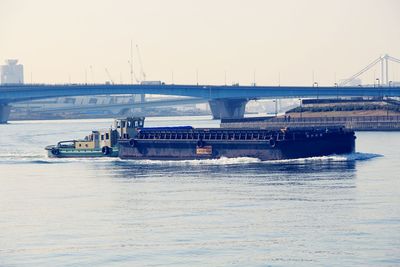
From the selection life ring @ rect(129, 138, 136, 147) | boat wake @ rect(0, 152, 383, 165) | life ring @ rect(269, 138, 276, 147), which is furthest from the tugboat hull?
life ring @ rect(269, 138, 276, 147)

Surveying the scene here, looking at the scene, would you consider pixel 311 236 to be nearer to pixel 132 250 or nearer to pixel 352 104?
pixel 132 250

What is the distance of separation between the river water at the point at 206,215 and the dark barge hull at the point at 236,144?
78.8 inches

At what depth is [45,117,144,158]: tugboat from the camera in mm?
106500

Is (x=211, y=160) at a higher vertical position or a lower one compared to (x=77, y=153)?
lower

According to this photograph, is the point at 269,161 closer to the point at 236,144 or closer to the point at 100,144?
the point at 236,144

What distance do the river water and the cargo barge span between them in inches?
80.8

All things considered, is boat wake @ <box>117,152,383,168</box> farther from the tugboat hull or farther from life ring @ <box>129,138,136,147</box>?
the tugboat hull

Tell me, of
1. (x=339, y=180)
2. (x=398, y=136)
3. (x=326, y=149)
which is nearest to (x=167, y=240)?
(x=339, y=180)

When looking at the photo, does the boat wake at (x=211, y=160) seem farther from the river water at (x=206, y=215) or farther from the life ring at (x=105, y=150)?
the river water at (x=206, y=215)

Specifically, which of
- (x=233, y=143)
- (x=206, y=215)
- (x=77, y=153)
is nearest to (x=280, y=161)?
(x=233, y=143)

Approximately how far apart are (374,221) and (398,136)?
294 feet

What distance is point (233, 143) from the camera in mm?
97625

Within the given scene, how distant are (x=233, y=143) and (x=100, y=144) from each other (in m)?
Answer: 16.4

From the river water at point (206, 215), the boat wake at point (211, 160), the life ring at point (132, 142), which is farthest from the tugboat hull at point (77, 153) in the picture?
the river water at point (206, 215)
